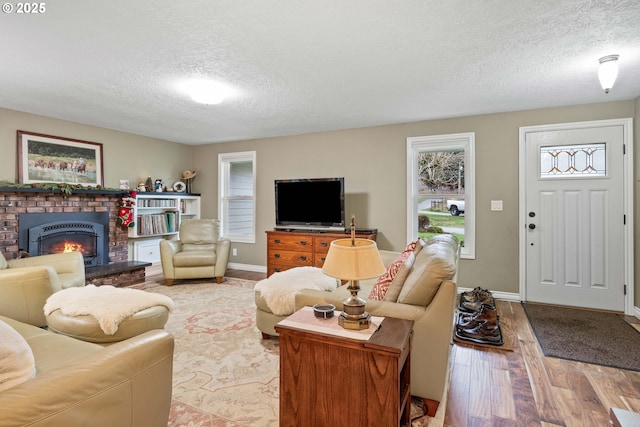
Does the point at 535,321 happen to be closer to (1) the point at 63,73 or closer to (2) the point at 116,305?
(2) the point at 116,305

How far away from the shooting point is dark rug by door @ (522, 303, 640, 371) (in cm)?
247

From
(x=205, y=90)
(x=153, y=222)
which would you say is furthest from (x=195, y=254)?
(x=205, y=90)

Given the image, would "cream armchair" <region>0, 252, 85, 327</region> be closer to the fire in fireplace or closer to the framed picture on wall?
the fire in fireplace

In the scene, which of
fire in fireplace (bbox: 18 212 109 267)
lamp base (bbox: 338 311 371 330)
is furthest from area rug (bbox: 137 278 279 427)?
fire in fireplace (bbox: 18 212 109 267)

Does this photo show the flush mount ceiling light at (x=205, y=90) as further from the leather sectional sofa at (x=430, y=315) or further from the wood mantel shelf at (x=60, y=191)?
the leather sectional sofa at (x=430, y=315)

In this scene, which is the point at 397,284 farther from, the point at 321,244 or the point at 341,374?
the point at 321,244

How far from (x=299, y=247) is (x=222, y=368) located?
8.19 ft

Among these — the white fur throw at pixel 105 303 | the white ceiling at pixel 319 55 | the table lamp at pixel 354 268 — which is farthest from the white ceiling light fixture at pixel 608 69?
the white fur throw at pixel 105 303

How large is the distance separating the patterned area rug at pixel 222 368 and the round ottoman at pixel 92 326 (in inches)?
16.1

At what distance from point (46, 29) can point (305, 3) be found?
174 cm

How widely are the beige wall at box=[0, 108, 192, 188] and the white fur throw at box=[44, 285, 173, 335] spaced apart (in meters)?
2.73

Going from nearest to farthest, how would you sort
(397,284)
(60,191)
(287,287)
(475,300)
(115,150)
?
1. (397,284)
2. (287,287)
3. (475,300)
4. (60,191)
5. (115,150)

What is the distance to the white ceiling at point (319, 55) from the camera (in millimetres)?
1928

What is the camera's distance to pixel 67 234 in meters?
4.34
